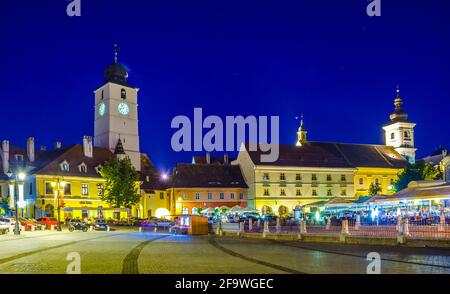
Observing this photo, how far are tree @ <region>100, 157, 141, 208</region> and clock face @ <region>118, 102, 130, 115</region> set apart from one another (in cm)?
2125

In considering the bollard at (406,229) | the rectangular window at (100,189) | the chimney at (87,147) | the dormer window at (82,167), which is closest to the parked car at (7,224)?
the dormer window at (82,167)

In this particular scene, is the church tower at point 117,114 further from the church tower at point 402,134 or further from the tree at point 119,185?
the church tower at point 402,134

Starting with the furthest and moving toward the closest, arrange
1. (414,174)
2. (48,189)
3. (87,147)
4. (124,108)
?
(124,108)
(87,147)
(48,189)
(414,174)

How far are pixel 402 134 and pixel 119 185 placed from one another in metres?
50.3

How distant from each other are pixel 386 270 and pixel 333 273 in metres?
1.71

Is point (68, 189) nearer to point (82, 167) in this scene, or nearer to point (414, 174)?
point (82, 167)

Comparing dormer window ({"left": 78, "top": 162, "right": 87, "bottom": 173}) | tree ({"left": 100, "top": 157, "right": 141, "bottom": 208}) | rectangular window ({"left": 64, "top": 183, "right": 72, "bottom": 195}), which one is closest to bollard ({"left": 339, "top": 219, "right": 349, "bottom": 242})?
tree ({"left": 100, "top": 157, "right": 141, "bottom": 208})

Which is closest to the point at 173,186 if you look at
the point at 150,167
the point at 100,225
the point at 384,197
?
the point at 150,167

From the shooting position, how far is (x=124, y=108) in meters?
85.9

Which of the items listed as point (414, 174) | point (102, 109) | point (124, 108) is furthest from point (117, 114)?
point (414, 174)

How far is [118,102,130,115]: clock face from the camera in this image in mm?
85375

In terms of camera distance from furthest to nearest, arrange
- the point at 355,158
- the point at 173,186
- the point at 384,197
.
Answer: the point at 355,158 → the point at 173,186 → the point at 384,197

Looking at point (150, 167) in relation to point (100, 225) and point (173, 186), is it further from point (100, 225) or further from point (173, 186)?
point (100, 225)

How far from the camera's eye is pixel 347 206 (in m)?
40.9
